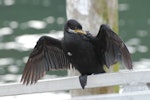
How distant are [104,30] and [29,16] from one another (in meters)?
15.1

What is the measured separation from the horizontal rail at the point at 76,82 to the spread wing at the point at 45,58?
90cm

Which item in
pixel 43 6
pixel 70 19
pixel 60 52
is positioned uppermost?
pixel 70 19

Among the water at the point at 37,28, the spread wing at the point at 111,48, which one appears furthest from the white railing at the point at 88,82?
the water at the point at 37,28

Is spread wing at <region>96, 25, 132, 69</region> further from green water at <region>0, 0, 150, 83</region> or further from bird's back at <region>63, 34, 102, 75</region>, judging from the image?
green water at <region>0, 0, 150, 83</region>

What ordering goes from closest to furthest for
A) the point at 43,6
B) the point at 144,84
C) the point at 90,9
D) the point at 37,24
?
1. the point at 144,84
2. the point at 90,9
3. the point at 37,24
4. the point at 43,6

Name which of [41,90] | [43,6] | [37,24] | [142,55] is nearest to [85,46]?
[41,90]

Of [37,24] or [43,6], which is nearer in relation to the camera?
[37,24]

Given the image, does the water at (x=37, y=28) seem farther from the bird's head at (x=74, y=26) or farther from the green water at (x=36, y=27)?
the bird's head at (x=74, y=26)

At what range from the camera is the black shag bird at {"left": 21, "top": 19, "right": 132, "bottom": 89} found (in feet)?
19.8

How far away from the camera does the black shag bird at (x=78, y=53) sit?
6.03 meters

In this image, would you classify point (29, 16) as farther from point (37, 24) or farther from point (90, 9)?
point (90, 9)

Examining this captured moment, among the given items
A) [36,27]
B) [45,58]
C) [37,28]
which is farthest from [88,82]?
[36,27]

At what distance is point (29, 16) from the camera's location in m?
21.0

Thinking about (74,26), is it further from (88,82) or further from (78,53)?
(88,82)
